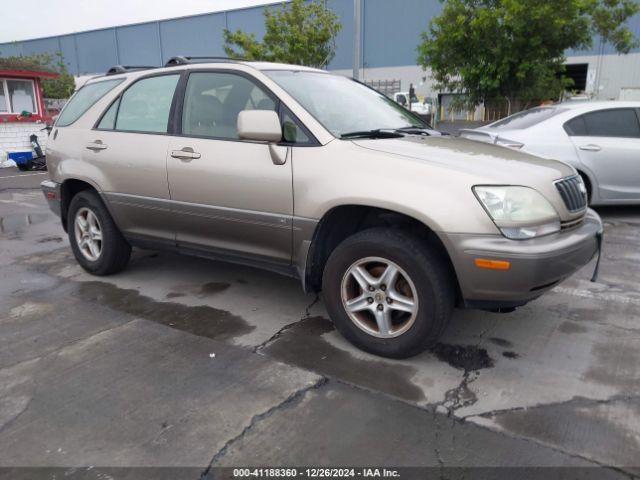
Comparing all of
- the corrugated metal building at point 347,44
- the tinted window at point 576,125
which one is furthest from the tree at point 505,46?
the tinted window at point 576,125

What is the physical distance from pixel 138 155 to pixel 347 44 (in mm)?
33501

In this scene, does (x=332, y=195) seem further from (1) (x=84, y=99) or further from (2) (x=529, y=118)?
(2) (x=529, y=118)

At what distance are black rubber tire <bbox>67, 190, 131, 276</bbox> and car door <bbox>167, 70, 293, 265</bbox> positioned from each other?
0.84m

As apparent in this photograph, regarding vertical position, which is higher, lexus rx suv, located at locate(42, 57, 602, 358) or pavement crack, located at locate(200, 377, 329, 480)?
lexus rx suv, located at locate(42, 57, 602, 358)

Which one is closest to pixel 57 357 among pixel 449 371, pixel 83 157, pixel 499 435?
pixel 83 157

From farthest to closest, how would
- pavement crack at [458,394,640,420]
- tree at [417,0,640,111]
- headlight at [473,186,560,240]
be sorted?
tree at [417,0,640,111], headlight at [473,186,560,240], pavement crack at [458,394,640,420]

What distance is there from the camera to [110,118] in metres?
4.51

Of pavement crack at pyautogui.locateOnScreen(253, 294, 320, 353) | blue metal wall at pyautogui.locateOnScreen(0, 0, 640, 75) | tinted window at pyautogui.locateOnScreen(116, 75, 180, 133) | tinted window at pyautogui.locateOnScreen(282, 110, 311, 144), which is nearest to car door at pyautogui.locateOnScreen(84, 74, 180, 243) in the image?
tinted window at pyautogui.locateOnScreen(116, 75, 180, 133)

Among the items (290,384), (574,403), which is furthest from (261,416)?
(574,403)

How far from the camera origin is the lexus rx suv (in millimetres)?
2855

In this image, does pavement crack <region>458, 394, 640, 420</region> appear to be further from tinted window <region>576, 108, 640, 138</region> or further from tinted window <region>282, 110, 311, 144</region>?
tinted window <region>576, 108, 640, 138</region>

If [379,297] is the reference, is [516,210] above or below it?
above

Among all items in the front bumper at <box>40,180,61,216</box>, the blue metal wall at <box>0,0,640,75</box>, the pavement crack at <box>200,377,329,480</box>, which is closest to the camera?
the pavement crack at <box>200,377,329,480</box>

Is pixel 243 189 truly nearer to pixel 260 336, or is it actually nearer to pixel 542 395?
pixel 260 336
